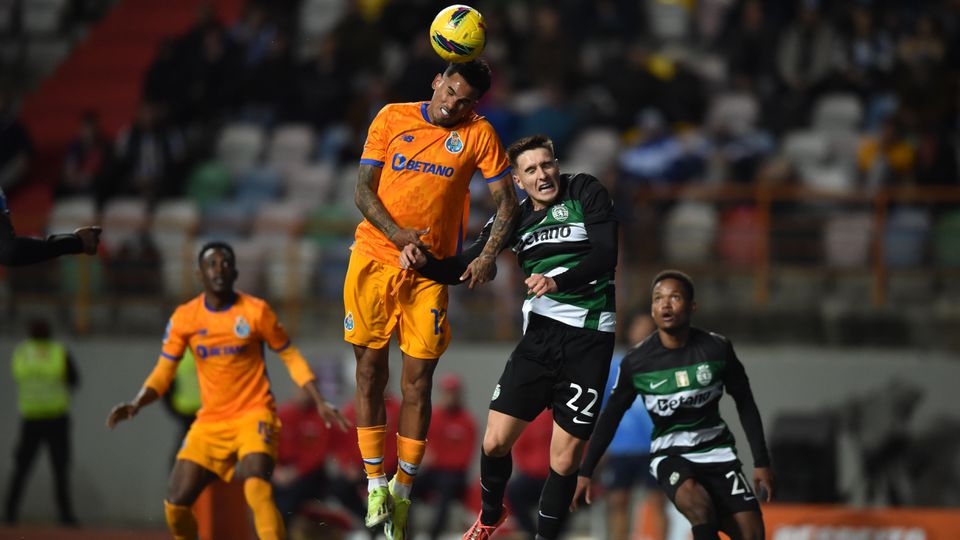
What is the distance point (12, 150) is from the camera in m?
18.7

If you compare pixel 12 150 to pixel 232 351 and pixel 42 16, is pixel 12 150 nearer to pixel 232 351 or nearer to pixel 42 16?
pixel 42 16

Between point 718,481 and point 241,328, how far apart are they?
11.6 feet

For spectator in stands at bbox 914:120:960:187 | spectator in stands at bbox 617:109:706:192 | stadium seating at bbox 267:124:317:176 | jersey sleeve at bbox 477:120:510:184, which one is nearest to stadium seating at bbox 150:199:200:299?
stadium seating at bbox 267:124:317:176

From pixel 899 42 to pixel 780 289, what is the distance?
375cm

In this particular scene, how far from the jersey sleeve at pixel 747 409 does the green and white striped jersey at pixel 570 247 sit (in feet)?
3.13

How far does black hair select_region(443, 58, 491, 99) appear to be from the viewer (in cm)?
825

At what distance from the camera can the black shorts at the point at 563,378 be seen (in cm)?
847

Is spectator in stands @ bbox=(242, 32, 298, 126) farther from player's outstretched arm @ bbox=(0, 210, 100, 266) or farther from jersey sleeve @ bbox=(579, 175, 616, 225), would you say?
jersey sleeve @ bbox=(579, 175, 616, 225)

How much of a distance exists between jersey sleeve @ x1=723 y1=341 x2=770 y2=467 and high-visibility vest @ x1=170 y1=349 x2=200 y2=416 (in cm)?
724

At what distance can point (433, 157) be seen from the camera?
8344mm

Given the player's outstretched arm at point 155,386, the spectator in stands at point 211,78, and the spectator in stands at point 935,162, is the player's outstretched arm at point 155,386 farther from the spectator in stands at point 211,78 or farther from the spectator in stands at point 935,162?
the spectator in stands at point 935,162

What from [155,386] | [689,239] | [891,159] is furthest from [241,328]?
[891,159]

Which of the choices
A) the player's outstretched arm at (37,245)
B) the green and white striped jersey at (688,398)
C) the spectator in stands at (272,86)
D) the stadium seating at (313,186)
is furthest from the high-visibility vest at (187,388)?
the green and white striped jersey at (688,398)

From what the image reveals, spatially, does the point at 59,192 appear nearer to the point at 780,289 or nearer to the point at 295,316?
the point at 295,316
